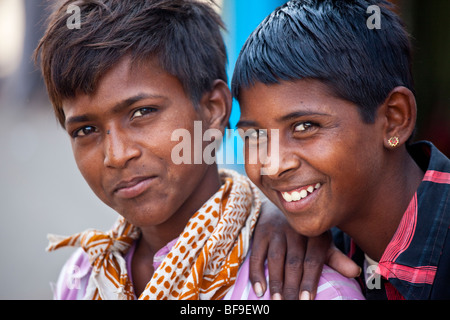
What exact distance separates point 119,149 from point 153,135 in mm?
128

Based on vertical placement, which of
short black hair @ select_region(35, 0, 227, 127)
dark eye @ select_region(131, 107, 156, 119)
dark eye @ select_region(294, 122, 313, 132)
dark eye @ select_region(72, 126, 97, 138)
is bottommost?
dark eye @ select_region(294, 122, 313, 132)

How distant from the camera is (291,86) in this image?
65.7 inches

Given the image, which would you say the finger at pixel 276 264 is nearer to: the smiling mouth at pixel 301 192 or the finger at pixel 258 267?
the finger at pixel 258 267

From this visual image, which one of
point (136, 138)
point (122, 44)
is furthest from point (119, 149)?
point (122, 44)

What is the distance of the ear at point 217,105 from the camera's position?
6.43 ft

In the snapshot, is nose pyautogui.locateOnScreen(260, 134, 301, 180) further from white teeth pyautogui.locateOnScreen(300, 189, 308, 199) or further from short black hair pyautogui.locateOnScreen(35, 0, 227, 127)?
short black hair pyautogui.locateOnScreen(35, 0, 227, 127)

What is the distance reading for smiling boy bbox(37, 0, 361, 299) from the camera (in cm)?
175

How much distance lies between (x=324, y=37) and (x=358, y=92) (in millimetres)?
222

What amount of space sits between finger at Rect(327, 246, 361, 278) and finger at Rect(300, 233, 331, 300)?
24 millimetres

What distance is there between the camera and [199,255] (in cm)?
176

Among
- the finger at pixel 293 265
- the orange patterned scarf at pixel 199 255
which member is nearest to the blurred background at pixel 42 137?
the orange patterned scarf at pixel 199 255

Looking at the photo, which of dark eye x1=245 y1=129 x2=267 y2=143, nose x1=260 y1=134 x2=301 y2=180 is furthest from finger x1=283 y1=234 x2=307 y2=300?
dark eye x1=245 y1=129 x2=267 y2=143
